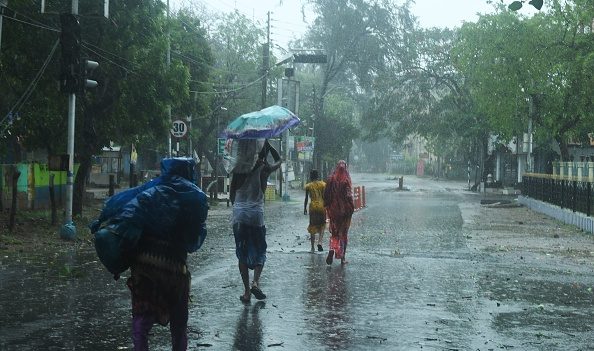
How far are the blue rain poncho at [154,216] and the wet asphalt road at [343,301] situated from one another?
191 centimetres

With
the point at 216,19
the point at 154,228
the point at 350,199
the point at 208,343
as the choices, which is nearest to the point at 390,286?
the point at 350,199

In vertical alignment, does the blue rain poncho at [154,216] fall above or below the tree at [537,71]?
below

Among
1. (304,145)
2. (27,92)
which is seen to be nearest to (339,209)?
(27,92)

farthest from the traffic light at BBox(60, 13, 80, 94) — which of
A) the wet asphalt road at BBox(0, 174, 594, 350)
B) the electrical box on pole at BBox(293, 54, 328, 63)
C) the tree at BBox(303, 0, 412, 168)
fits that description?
the tree at BBox(303, 0, 412, 168)

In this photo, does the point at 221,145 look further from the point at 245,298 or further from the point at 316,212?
the point at 245,298

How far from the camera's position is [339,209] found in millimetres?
14547

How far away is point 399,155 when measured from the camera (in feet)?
530

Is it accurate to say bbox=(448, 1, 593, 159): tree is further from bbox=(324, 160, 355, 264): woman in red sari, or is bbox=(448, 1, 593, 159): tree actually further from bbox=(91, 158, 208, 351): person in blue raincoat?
bbox=(91, 158, 208, 351): person in blue raincoat

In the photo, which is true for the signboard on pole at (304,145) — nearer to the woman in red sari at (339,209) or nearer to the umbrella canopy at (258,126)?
the woman in red sari at (339,209)

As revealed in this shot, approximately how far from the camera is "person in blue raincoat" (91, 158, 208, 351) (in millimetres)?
5469

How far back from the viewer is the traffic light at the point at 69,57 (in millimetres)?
17344

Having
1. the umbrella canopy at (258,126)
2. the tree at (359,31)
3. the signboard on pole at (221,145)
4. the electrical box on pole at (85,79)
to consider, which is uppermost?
the tree at (359,31)

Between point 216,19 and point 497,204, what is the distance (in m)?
29.4

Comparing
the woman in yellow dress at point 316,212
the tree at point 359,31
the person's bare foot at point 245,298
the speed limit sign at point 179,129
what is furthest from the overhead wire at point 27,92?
the tree at point 359,31
